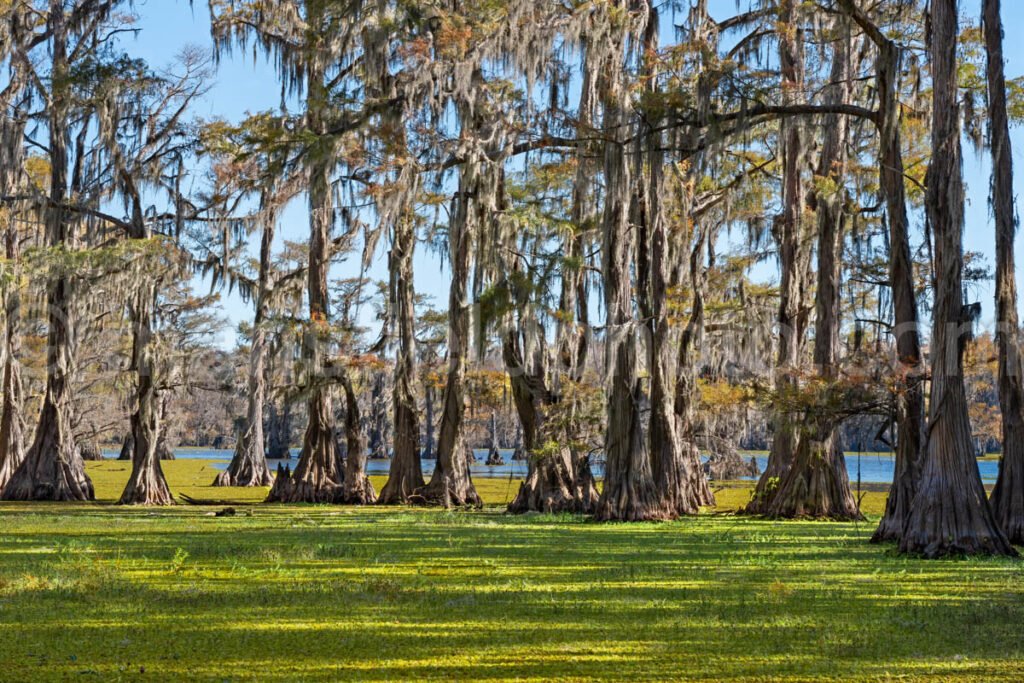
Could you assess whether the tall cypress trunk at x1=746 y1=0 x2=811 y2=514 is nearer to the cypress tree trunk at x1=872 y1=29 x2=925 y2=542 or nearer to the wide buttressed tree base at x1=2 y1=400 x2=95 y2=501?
the cypress tree trunk at x1=872 y1=29 x2=925 y2=542

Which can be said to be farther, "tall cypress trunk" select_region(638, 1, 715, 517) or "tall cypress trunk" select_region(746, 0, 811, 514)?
"tall cypress trunk" select_region(746, 0, 811, 514)

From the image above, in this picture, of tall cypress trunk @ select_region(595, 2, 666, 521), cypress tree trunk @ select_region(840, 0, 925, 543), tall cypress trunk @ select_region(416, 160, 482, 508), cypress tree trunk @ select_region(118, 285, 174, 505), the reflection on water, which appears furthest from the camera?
the reflection on water

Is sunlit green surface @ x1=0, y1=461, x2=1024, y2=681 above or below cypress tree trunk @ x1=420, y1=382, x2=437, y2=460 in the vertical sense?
below

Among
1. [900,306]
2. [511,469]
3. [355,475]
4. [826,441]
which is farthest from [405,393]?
[900,306]

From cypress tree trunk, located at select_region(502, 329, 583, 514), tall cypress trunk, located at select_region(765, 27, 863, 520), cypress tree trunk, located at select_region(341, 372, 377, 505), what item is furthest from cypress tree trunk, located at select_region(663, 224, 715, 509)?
cypress tree trunk, located at select_region(341, 372, 377, 505)

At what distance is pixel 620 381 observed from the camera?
54.1ft

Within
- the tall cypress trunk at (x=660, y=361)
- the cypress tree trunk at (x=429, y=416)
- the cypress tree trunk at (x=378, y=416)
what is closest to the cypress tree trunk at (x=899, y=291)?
the tall cypress trunk at (x=660, y=361)

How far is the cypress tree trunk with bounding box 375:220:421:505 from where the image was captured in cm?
2300

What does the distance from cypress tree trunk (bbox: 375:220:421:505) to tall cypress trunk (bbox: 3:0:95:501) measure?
20.9 feet

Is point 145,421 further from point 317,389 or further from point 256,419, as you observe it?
point 256,419

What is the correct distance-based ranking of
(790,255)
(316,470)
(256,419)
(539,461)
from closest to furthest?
1. (539,461)
2. (790,255)
3. (316,470)
4. (256,419)

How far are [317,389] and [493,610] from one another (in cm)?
1694

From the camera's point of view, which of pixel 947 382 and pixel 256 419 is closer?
pixel 947 382

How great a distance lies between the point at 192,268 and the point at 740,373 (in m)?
13.9
